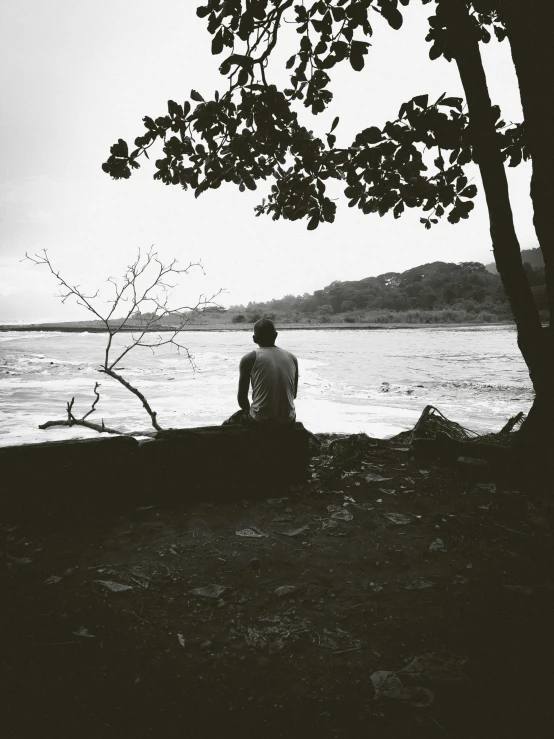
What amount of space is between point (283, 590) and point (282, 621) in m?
0.27

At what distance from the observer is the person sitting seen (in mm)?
4168

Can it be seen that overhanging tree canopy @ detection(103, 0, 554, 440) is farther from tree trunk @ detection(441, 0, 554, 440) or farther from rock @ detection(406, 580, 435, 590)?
rock @ detection(406, 580, 435, 590)

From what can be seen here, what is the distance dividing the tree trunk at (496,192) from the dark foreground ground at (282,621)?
1291 millimetres

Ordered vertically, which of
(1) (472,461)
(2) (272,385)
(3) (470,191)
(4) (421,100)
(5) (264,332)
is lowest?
(1) (472,461)

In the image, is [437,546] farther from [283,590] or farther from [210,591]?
[210,591]

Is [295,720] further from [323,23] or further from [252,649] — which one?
[323,23]

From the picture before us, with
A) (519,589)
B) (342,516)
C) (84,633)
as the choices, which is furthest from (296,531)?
(84,633)

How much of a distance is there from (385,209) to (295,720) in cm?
363

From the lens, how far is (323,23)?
12.0 feet

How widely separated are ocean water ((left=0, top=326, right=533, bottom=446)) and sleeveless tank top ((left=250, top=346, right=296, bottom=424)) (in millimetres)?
3909

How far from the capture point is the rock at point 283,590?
2.63 m

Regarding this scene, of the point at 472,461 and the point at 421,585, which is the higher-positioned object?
the point at 472,461

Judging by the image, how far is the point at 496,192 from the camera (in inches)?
137

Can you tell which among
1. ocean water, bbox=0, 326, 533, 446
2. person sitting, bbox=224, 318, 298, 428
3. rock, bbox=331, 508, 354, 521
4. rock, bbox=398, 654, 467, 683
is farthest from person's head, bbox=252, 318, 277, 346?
ocean water, bbox=0, 326, 533, 446
